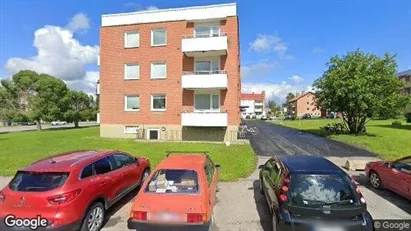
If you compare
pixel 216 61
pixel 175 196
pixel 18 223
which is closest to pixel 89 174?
pixel 18 223

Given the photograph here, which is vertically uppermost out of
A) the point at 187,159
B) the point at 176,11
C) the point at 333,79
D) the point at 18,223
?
the point at 176,11

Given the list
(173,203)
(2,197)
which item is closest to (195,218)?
(173,203)

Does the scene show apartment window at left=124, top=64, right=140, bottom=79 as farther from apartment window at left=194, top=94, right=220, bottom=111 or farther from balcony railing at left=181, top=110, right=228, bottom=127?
balcony railing at left=181, top=110, right=228, bottom=127

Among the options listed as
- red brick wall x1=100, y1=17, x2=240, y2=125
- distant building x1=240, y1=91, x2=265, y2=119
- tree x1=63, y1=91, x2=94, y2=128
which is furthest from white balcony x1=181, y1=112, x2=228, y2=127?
distant building x1=240, y1=91, x2=265, y2=119

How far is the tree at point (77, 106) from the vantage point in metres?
43.3

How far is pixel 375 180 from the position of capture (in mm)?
8391

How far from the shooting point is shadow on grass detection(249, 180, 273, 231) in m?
5.81

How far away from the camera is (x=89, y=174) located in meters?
5.57

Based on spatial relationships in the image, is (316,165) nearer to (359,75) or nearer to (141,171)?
(141,171)

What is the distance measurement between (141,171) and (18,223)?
366cm

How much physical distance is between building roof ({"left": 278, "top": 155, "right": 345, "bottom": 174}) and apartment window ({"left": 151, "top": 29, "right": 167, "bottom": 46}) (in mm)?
17513

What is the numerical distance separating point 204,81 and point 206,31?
430cm

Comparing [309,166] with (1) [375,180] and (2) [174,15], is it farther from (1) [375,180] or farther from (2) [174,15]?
(2) [174,15]

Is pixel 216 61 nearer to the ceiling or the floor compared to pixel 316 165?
nearer to the ceiling
